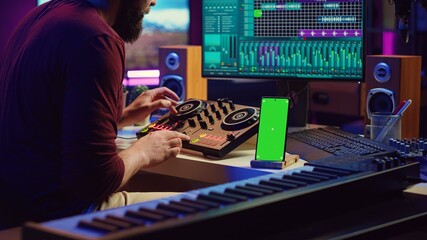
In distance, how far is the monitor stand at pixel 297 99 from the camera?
A: 3139 millimetres

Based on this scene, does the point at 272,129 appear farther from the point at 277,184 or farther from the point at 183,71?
the point at 183,71

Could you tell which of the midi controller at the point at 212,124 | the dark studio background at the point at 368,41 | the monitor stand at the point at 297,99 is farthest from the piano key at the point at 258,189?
the dark studio background at the point at 368,41

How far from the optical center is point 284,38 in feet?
10.1

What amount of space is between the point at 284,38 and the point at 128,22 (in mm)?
853

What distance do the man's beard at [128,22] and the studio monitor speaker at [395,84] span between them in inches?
37.9

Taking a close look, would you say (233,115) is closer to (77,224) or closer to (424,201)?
(424,201)

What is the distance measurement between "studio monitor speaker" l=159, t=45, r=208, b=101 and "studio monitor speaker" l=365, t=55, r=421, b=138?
2.62 feet

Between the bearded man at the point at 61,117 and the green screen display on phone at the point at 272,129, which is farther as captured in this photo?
the green screen display on phone at the point at 272,129

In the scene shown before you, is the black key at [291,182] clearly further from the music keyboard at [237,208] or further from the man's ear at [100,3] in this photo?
the man's ear at [100,3]

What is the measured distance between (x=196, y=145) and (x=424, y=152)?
2.34ft

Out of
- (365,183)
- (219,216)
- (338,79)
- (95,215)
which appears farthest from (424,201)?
(338,79)

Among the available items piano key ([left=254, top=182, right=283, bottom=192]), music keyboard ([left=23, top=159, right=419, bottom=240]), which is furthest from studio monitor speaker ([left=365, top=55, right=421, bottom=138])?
piano key ([left=254, top=182, right=283, bottom=192])

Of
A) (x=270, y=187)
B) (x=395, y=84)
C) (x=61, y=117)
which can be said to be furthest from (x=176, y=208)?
(x=395, y=84)

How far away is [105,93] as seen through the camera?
78.7 inches
